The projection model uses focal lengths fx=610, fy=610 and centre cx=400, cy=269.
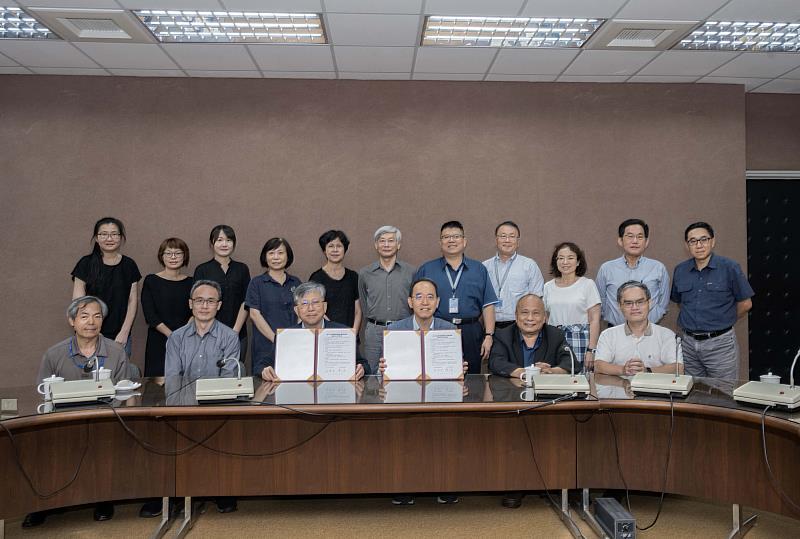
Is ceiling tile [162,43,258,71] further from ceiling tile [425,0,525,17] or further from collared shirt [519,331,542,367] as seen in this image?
collared shirt [519,331,542,367]

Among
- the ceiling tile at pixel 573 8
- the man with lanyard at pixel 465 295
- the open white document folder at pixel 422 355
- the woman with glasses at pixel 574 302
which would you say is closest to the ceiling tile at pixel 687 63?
the ceiling tile at pixel 573 8

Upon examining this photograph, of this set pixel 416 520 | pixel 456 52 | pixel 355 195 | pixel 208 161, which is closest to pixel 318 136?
pixel 355 195

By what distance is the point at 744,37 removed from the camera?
451 centimetres

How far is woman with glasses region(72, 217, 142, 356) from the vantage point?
448 cm

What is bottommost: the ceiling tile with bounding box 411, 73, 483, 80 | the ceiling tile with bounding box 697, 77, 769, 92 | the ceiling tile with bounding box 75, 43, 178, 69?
the ceiling tile with bounding box 75, 43, 178, 69

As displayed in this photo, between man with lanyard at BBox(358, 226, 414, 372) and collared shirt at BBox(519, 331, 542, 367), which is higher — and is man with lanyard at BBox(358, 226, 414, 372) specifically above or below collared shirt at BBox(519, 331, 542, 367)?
above

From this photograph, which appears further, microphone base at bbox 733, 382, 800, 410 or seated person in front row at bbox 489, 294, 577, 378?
seated person in front row at bbox 489, 294, 577, 378

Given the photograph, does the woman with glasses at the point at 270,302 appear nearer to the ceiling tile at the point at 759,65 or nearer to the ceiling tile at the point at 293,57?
the ceiling tile at the point at 293,57

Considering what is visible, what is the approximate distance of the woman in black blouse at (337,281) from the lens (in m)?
4.35

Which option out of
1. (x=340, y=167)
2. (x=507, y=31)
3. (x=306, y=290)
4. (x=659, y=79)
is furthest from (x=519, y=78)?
(x=306, y=290)

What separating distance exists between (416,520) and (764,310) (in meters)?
4.18

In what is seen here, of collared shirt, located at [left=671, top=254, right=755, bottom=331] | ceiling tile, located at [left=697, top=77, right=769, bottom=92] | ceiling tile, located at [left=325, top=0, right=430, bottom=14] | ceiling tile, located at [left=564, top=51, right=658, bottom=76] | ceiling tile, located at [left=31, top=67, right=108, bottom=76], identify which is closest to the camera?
ceiling tile, located at [left=325, top=0, right=430, bottom=14]

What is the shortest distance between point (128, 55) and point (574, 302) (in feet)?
12.6

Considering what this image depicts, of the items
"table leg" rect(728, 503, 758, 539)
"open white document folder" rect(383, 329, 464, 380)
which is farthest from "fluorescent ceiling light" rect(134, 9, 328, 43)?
"table leg" rect(728, 503, 758, 539)
